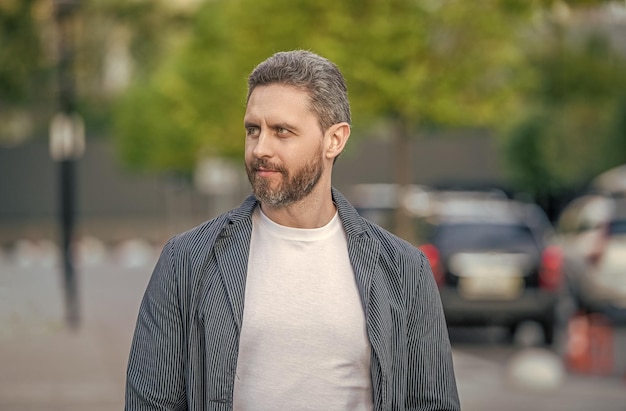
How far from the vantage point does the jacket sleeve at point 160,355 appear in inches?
129

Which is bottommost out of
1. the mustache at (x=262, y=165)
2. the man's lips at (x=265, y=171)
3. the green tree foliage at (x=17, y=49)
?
the man's lips at (x=265, y=171)

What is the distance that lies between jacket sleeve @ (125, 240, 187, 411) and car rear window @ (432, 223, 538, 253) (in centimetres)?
1350

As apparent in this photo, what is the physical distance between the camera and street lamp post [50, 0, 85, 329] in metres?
19.0

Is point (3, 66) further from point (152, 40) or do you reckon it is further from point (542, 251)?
point (152, 40)

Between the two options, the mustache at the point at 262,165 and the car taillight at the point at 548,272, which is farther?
the car taillight at the point at 548,272

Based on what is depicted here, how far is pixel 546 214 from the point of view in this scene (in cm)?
4875

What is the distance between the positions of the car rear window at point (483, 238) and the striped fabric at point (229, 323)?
525 inches

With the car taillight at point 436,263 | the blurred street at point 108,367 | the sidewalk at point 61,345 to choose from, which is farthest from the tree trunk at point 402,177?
the sidewalk at point 61,345

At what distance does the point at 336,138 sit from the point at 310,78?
0.18 meters

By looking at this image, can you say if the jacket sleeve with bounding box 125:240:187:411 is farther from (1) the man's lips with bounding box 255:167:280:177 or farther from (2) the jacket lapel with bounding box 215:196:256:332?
(1) the man's lips with bounding box 255:167:280:177

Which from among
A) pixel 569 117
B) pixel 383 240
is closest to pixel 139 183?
pixel 569 117

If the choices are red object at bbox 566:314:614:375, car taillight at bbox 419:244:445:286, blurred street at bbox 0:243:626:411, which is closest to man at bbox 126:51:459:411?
blurred street at bbox 0:243:626:411

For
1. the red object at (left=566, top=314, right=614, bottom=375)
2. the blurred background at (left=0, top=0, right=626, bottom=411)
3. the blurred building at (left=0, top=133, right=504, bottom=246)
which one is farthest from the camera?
the blurred building at (left=0, top=133, right=504, bottom=246)

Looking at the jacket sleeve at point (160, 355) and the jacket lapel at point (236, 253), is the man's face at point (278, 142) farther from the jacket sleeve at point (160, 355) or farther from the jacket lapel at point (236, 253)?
the jacket sleeve at point (160, 355)
